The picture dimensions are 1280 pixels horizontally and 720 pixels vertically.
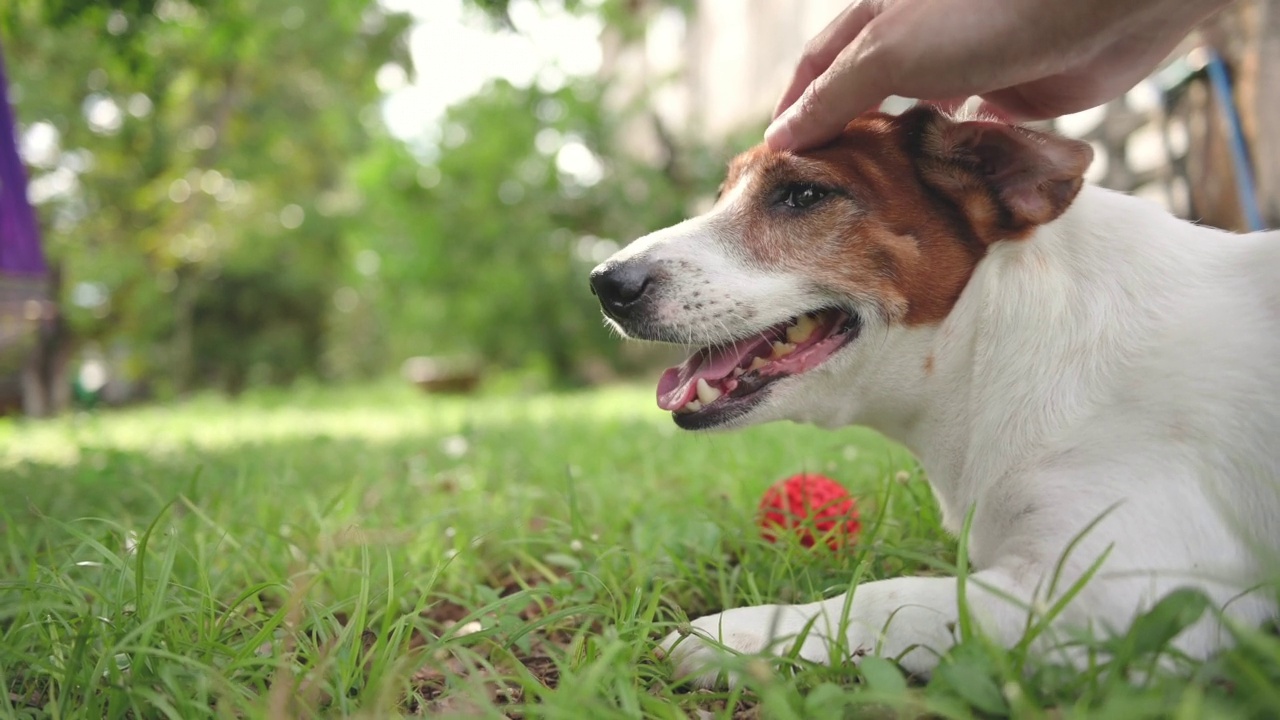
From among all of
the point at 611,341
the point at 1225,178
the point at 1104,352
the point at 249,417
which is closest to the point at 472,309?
the point at 611,341

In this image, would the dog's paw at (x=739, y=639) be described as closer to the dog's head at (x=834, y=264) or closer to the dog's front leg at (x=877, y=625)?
the dog's front leg at (x=877, y=625)

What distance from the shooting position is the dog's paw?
1.47m

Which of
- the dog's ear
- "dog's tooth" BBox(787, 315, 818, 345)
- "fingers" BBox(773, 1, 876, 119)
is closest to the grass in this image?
"dog's tooth" BBox(787, 315, 818, 345)

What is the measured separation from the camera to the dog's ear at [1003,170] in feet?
5.71

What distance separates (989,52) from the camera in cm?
168

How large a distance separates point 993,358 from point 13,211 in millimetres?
4158

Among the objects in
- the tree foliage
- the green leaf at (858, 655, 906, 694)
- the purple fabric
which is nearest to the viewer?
the green leaf at (858, 655, 906, 694)

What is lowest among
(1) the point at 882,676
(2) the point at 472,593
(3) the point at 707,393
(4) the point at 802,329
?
(2) the point at 472,593

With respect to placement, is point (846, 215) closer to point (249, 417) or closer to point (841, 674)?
point (841, 674)

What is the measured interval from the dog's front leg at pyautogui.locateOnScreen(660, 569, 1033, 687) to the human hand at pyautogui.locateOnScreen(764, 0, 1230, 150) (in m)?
0.98

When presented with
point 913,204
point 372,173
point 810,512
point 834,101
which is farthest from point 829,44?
point 372,173

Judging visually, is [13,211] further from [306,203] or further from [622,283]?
[306,203]

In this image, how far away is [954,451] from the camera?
1856 mm

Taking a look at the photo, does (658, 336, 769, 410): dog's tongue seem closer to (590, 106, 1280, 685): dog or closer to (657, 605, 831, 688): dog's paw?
(590, 106, 1280, 685): dog
